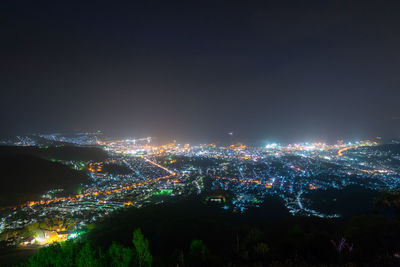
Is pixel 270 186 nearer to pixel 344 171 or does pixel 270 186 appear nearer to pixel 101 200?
pixel 344 171

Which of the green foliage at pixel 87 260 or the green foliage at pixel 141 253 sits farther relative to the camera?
the green foliage at pixel 141 253

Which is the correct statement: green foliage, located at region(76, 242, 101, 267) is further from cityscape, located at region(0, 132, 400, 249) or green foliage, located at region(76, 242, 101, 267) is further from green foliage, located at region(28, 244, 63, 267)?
cityscape, located at region(0, 132, 400, 249)

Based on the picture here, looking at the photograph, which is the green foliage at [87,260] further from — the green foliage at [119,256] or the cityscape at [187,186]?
the cityscape at [187,186]

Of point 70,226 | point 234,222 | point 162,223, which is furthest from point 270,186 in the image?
point 70,226

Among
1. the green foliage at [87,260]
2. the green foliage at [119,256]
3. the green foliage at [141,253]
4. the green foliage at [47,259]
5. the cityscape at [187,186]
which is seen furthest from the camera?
the cityscape at [187,186]

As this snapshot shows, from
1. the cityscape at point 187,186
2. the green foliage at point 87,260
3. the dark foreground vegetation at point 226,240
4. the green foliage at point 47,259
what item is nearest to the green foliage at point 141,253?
the dark foreground vegetation at point 226,240

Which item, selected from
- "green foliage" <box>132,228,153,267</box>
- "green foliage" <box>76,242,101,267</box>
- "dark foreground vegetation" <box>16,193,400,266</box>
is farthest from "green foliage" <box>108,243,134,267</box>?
"green foliage" <box>76,242,101,267</box>

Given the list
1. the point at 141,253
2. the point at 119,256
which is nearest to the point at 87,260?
the point at 119,256

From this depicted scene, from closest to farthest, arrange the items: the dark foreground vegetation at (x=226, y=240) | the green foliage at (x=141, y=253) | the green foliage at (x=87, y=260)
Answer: the green foliage at (x=87, y=260)
the dark foreground vegetation at (x=226, y=240)
the green foliage at (x=141, y=253)
